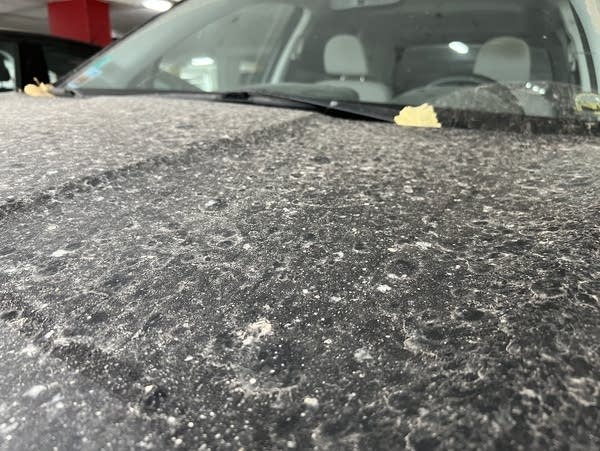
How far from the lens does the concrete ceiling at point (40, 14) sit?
9.82 m

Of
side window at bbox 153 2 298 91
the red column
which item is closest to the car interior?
side window at bbox 153 2 298 91

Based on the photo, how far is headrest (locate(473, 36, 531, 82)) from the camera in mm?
1370

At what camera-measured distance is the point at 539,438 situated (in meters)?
0.34

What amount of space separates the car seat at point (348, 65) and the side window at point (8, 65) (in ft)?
6.43

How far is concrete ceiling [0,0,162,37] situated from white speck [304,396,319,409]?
1010 cm

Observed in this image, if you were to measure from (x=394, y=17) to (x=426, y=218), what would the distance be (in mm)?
1257

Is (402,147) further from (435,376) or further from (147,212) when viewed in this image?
(435,376)

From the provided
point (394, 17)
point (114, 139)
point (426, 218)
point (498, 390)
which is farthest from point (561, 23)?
point (498, 390)

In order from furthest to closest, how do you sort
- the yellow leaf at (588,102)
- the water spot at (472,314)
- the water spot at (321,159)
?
the yellow leaf at (588,102), the water spot at (321,159), the water spot at (472,314)

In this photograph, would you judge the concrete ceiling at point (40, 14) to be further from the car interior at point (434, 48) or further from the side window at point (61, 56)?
the car interior at point (434, 48)

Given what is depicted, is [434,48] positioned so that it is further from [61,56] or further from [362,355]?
[61,56]

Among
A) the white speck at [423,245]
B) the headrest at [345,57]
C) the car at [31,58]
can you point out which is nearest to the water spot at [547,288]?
the white speck at [423,245]

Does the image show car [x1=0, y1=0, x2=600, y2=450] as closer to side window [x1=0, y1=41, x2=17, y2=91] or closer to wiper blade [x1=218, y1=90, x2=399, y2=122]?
wiper blade [x1=218, y1=90, x2=399, y2=122]

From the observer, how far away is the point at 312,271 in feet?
1.79
